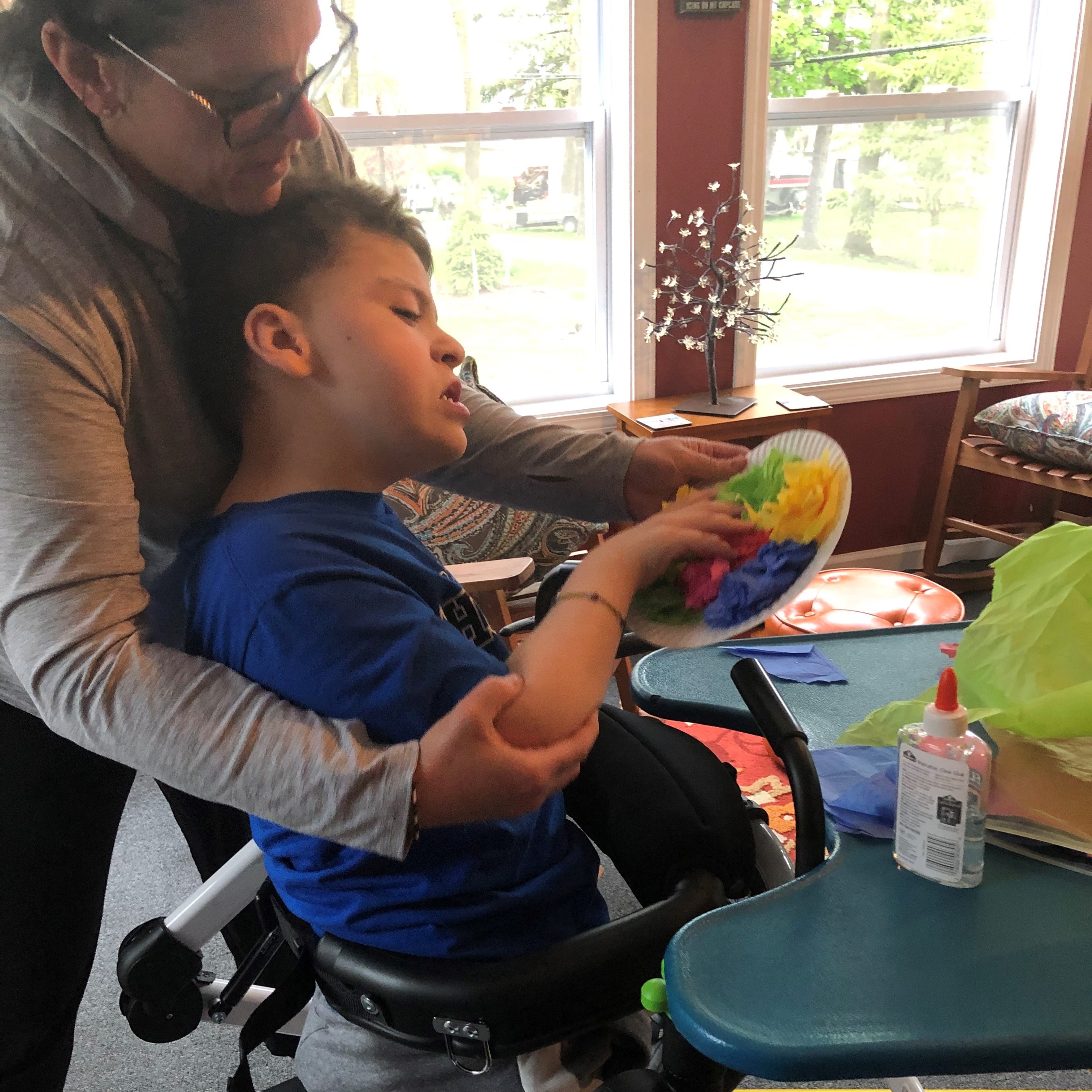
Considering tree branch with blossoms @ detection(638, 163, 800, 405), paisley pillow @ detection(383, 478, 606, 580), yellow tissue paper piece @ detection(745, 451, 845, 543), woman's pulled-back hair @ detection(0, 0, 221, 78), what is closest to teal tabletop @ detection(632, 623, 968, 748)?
yellow tissue paper piece @ detection(745, 451, 845, 543)

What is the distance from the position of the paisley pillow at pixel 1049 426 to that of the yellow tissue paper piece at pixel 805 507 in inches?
82.6

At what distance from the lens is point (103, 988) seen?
1.62m

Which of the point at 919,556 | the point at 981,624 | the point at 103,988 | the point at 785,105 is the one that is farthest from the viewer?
the point at 919,556

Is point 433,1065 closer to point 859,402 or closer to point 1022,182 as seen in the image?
point 859,402

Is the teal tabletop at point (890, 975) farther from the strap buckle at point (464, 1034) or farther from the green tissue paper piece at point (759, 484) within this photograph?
the green tissue paper piece at point (759, 484)

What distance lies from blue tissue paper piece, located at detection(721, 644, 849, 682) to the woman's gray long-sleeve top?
1.92 ft

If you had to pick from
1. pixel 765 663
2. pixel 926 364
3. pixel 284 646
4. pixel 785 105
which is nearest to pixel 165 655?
pixel 284 646

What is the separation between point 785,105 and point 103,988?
2.83 meters

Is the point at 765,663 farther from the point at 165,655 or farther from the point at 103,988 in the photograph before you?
the point at 103,988

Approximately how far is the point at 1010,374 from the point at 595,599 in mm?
2556

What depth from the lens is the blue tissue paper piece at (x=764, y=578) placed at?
0.73 metres

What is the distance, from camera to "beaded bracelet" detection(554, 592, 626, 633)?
67 centimetres

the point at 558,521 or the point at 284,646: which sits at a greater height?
the point at 284,646

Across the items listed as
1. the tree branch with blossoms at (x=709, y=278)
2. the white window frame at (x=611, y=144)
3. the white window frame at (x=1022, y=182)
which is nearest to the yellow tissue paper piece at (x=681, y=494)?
the tree branch with blossoms at (x=709, y=278)
